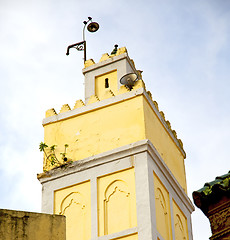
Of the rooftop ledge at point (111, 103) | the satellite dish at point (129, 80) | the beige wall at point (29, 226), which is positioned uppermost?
the satellite dish at point (129, 80)

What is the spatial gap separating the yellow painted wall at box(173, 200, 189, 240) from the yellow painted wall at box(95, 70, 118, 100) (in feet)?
10.5

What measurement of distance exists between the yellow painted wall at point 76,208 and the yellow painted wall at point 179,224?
2.24m

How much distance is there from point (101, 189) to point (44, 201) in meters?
1.46

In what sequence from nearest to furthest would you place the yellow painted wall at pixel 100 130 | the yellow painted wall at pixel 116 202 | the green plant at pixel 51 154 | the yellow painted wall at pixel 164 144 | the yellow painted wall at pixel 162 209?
the yellow painted wall at pixel 116 202, the yellow painted wall at pixel 162 209, the yellow painted wall at pixel 100 130, the yellow painted wall at pixel 164 144, the green plant at pixel 51 154

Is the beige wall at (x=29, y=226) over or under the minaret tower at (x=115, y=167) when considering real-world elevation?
under

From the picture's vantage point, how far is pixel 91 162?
2105 cm

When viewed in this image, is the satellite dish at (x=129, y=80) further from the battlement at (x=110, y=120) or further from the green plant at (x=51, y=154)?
the green plant at (x=51, y=154)

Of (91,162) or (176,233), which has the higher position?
(91,162)

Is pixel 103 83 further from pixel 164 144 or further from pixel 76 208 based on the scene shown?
pixel 76 208

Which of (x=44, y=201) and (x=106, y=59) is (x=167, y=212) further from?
(x=106, y=59)

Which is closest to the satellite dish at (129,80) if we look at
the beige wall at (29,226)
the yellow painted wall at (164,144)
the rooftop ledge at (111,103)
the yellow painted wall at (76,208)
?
the rooftop ledge at (111,103)

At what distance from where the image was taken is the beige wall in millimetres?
11438

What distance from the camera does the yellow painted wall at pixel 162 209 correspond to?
20.3 meters

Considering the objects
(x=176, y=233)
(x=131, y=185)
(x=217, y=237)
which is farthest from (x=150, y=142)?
(x=217, y=237)
